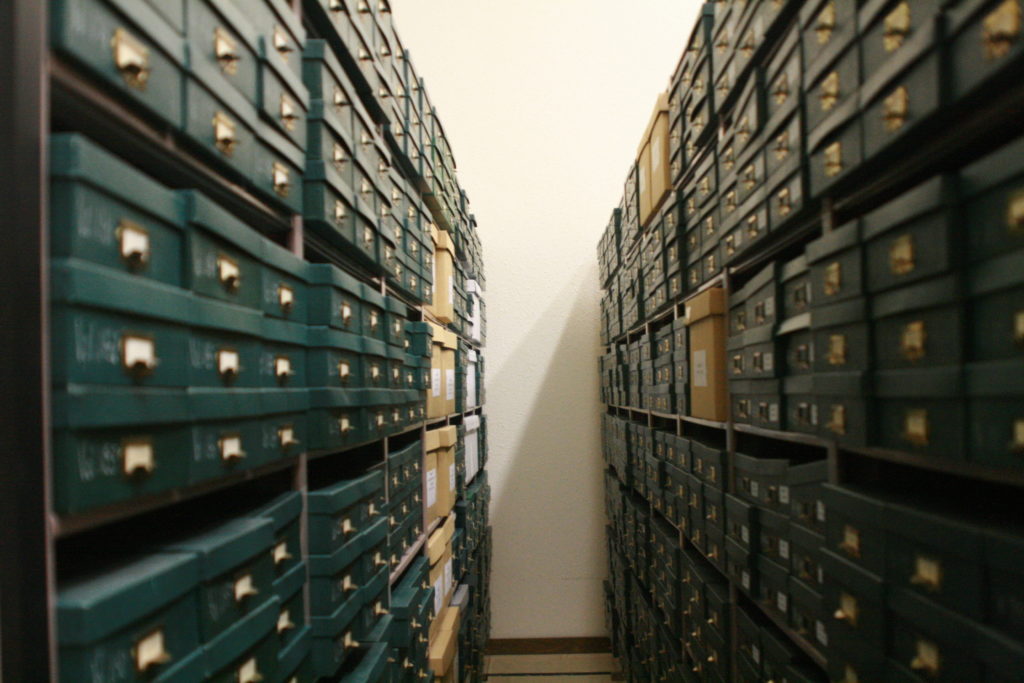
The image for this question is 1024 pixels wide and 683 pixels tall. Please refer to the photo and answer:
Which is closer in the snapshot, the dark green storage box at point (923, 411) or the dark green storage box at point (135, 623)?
the dark green storage box at point (135, 623)

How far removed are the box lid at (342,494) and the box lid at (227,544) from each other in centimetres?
22

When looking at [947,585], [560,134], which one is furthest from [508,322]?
[947,585]

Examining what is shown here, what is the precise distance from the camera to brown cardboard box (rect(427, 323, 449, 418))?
90.2 inches

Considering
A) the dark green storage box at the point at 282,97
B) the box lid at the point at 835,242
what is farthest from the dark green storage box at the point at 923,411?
the dark green storage box at the point at 282,97

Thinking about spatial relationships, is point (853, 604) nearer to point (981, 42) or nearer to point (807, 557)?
point (807, 557)

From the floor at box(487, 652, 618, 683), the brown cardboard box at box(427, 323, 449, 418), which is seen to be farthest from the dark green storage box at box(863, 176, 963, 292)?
the floor at box(487, 652, 618, 683)

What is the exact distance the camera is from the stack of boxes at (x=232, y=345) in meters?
0.65

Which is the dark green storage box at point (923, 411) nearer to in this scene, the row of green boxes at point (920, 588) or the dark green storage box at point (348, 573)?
the row of green boxes at point (920, 588)

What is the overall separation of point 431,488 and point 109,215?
177 centimetres

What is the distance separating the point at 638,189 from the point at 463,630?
2017mm

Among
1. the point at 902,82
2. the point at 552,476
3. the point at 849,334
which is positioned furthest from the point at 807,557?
the point at 552,476

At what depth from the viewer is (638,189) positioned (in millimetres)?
2695

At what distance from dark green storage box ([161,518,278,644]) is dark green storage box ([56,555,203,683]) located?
0.7 inches

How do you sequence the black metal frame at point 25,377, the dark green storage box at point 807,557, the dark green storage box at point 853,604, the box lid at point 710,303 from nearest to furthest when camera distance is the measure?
the black metal frame at point 25,377, the dark green storage box at point 853,604, the dark green storage box at point 807,557, the box lid at point 710,303
